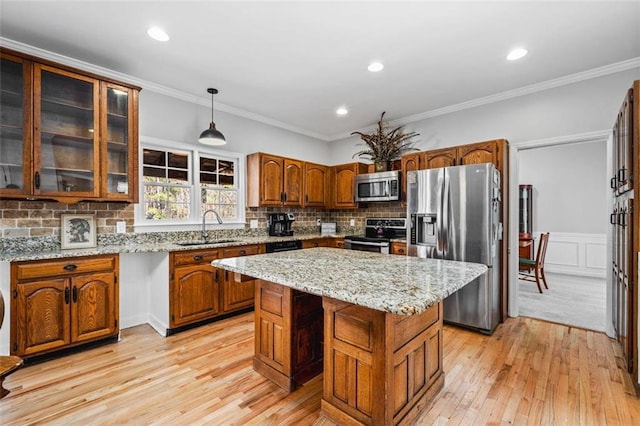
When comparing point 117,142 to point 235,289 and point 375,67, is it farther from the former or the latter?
point 375,67

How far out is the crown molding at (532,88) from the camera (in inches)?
114

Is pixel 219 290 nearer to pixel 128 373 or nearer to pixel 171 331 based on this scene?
pixel 171 331

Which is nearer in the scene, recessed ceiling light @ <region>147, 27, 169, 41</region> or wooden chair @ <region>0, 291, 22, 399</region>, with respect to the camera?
wooden chair @ <region>0, 291, 22, 399</region>

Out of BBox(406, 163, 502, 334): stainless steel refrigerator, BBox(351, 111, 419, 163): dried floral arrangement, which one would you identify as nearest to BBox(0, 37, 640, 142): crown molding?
BBox(351, 111, 419, 163): dried floral arrangement

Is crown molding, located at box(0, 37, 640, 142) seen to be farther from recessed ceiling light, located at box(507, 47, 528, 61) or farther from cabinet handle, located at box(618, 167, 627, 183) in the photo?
cabinet handle, located at box(618, 167, 627, 183)

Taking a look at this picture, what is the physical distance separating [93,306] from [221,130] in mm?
2540

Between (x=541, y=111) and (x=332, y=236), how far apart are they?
308 centimetres

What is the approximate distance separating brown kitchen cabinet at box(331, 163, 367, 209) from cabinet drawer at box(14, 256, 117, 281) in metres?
3.30

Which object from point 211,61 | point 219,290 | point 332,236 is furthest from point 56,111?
point 332,236

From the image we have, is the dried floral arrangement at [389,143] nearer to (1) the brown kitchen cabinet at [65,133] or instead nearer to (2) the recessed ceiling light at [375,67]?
(2) the recessed ceiling light at [375,67]

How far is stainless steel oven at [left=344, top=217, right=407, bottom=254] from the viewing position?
4.09 meters

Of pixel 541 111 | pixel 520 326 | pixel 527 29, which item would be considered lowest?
pixel 520 326

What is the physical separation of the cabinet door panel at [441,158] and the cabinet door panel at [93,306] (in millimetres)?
3780

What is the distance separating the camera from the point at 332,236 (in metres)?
4.67
